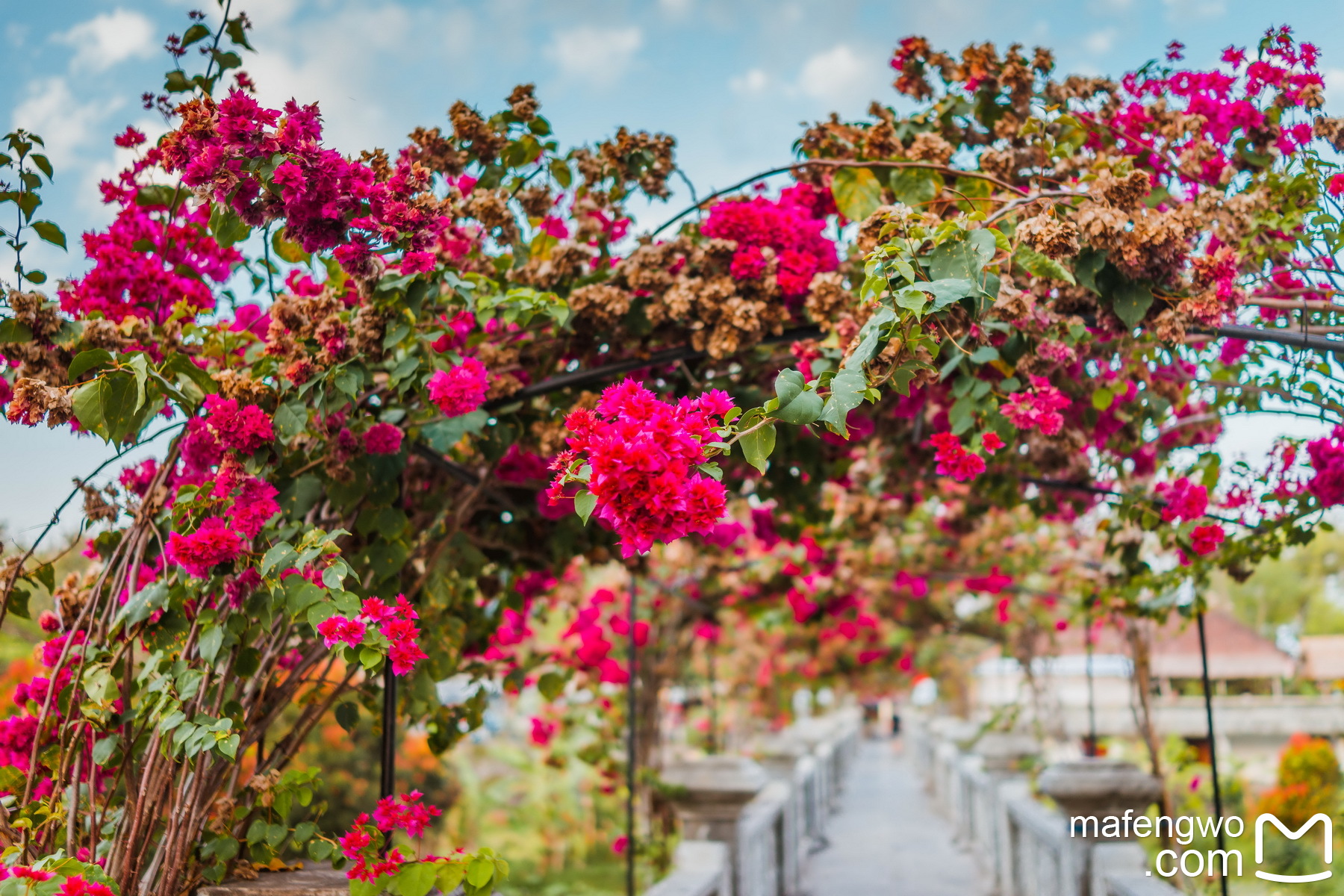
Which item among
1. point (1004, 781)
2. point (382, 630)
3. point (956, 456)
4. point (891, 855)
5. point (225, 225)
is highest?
point (225, 225)

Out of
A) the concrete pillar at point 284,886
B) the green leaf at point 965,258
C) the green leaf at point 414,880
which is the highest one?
the green leaf at point 965,258

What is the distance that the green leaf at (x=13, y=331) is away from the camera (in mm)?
2027

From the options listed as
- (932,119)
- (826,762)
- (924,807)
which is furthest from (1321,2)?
(924,807)

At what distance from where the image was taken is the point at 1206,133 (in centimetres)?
258

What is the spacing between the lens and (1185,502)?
9.65ft

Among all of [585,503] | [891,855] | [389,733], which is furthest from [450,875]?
[891,855]

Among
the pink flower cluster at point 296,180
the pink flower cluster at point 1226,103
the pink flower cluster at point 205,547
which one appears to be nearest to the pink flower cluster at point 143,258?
the pink flower cluster at point 296,180

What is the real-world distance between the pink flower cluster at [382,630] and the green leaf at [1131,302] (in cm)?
166

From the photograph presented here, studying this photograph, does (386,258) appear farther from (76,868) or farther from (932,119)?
(932,119)

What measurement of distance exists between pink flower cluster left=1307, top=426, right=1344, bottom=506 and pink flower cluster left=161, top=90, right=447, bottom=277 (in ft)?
8.32

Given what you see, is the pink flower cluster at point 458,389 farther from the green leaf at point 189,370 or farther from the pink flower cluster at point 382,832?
the pink flower cluster at point 382,832

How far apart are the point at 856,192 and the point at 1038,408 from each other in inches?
28.9

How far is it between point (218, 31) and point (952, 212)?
195 centimetres

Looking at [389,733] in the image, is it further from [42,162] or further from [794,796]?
[794,796]
